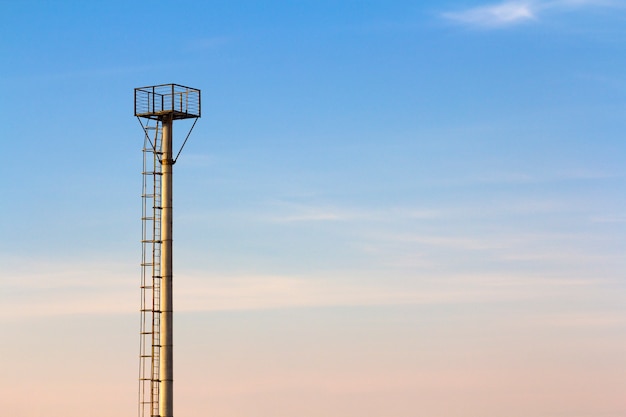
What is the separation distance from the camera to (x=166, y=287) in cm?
11581

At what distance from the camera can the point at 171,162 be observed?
117 m

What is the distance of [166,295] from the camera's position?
115688 mm

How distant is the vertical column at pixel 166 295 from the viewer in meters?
115

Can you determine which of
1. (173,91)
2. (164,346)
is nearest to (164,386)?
(164,346)

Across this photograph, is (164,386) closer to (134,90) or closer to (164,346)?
(164,346)

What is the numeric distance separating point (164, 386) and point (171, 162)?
622 inches

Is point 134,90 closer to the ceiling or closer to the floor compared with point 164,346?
closer to the ceiling

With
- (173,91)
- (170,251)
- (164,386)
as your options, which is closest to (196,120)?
(173,91)

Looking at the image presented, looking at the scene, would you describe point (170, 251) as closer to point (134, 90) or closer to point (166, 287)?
point (166, 287)

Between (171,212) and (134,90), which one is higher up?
(134,90)

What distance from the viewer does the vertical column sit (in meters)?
115

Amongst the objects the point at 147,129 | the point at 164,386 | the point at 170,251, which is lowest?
the point at 164,386

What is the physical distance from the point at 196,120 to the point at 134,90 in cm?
498

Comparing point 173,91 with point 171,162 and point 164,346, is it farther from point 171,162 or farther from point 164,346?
point 164,346
